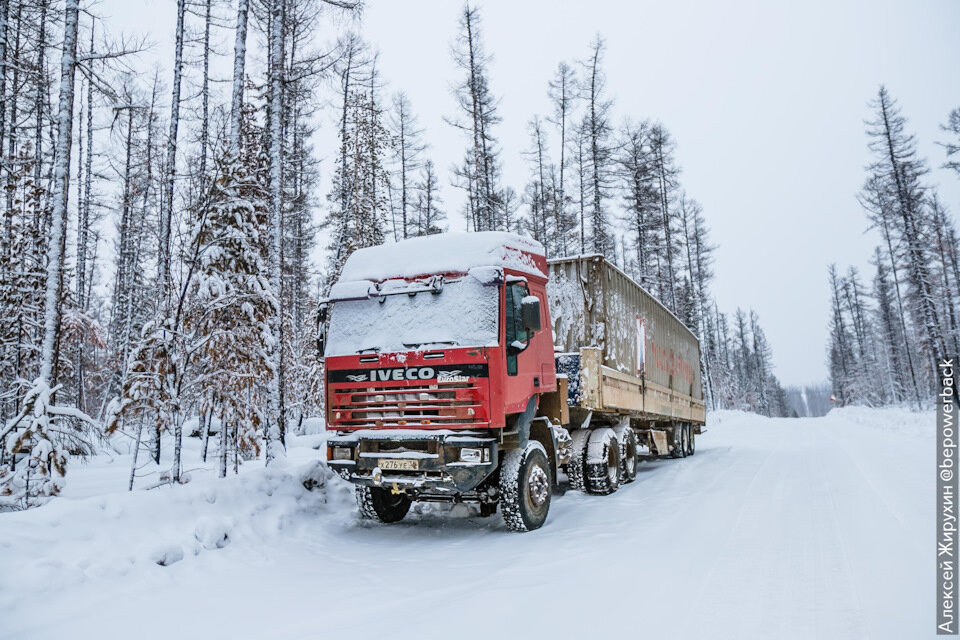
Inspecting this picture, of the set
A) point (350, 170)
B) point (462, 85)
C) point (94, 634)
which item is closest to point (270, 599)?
point (94, 634)

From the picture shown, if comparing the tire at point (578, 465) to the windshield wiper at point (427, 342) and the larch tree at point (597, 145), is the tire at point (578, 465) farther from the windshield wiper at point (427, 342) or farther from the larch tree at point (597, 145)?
the larch tree at point (597, 145)

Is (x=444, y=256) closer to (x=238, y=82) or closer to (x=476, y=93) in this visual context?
(x=238, y=82)

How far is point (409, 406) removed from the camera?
6031mm

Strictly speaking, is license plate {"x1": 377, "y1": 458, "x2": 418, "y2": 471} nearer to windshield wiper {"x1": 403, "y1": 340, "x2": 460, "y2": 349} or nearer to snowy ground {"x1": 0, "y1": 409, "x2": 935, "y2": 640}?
snowy ground {"x1": 0, "y1": 409, "x2": 935, "y2": 640}

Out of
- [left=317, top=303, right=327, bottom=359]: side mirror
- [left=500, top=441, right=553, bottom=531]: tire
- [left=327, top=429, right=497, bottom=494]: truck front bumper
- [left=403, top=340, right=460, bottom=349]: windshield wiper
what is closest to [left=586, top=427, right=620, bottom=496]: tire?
[left=500, top=441, right=553, bottom=531]: tire

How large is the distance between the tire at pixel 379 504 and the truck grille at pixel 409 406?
116cm

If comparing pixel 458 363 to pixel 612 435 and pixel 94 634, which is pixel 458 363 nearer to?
pixel 94 634

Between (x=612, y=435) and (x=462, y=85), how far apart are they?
15.8m

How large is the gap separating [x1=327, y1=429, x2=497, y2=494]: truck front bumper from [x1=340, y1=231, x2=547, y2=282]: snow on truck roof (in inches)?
77.9

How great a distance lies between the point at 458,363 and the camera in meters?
5.92

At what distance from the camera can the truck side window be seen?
6207 mm

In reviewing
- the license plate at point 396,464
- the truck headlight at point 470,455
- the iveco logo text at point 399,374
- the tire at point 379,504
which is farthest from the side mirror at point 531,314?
the tire at point 379,504

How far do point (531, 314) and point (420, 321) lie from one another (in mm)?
1303

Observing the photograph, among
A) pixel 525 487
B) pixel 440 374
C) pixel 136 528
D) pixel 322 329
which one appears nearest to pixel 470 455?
pixel 440 374
